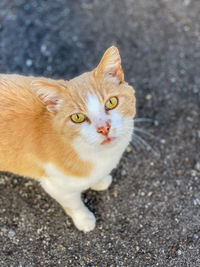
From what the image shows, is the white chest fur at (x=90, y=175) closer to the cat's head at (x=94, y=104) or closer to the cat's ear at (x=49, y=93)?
the cat's head at (x=94, y=104)

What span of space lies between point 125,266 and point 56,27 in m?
2.50

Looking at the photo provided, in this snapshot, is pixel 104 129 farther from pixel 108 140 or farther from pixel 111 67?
pixel 111 67

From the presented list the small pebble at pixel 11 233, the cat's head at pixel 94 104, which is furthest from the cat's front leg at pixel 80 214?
the cat's head at pixel 94 104

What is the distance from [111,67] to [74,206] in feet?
3.23

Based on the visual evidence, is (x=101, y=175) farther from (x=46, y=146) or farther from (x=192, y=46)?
(x=192, y=46)

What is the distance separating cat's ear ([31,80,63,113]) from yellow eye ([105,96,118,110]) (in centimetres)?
26

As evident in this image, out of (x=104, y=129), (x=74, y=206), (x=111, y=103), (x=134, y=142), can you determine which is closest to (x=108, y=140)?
(x=104, y=129)

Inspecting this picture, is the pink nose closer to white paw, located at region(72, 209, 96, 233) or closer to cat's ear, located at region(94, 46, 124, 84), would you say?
cat's ear, located at region(94, 46, 124, 84)

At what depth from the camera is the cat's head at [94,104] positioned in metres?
1.53

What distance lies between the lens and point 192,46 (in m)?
3.14

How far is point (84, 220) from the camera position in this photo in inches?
85.4

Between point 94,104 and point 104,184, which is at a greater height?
point 94,104

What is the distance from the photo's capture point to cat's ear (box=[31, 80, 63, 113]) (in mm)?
1499

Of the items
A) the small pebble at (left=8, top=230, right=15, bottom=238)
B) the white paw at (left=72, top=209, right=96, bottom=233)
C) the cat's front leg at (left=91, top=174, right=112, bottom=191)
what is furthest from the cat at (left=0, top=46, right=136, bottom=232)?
the small pebble at (left=8, top=230, right=15, bottom=238)
